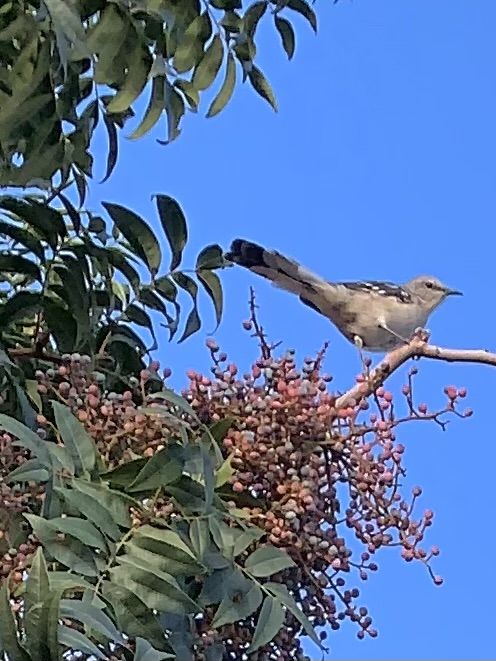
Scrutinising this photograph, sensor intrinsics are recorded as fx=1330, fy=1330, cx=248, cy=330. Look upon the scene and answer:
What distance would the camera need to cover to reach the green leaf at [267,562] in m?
1.43

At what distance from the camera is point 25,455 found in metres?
1.50

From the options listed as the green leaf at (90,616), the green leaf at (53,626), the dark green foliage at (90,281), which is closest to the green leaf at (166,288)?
the dark green foliage at (90,281)

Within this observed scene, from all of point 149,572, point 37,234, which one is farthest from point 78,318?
point 149,572

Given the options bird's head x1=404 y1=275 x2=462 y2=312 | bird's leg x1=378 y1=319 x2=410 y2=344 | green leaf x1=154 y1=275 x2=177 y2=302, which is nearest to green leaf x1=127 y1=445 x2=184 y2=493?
green leaf x1=154 y1=275 x2=177 y2=302

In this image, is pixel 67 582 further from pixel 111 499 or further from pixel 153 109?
pixel 153 109

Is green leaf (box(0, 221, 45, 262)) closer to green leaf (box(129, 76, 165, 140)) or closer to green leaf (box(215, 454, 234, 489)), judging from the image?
green leaf (box(129, 76, 165, 140))

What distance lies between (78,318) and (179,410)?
17.0 inches

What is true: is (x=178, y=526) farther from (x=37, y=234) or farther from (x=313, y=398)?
(x=37, y=234)

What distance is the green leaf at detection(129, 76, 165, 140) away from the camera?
6.75ft

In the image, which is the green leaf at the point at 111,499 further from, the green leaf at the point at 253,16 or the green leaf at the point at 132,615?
the green leaf at the point at 253,16

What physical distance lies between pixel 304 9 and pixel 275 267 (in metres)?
0.75

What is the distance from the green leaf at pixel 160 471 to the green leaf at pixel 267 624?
17cm

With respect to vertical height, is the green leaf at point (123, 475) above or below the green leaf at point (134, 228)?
below

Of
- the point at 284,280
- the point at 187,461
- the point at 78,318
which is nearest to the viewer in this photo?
the point at 187,461
